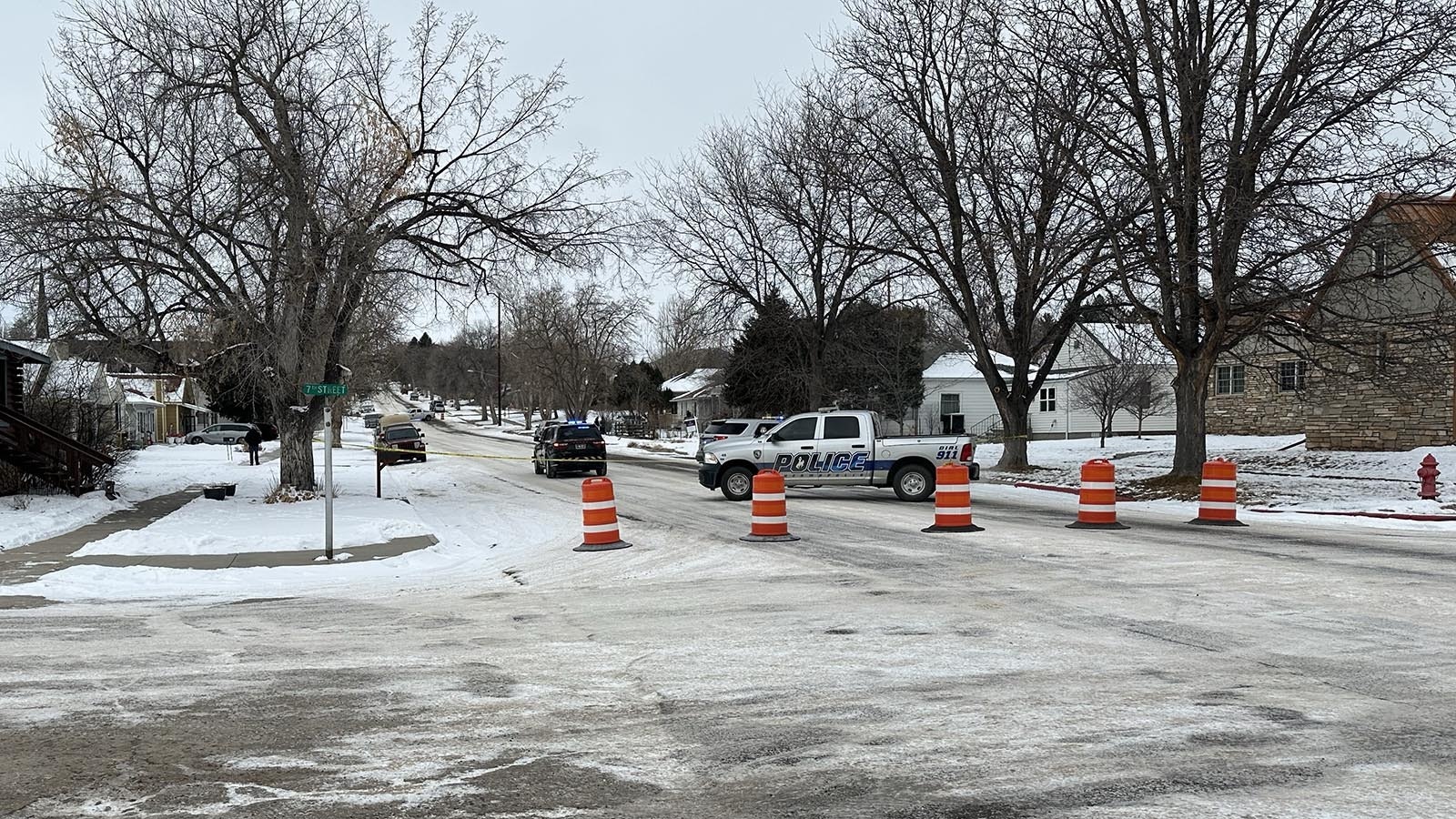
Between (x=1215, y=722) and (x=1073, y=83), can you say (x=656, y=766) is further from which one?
(x=1073, y=83)

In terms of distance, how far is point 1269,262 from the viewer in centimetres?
2227

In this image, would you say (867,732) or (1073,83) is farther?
(1073,83)


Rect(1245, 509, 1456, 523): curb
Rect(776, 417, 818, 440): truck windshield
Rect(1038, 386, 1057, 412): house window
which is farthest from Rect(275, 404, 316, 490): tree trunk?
Rect(1038, 386, 1057, 412): house window

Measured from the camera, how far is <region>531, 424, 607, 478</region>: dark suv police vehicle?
119 feet

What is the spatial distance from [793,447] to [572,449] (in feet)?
46.2

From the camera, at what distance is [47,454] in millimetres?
23203

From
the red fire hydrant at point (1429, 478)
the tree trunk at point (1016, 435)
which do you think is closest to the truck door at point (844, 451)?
the red fire hydrant at point (1429, 478)

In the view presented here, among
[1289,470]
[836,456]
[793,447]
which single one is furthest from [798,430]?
[1289,470]

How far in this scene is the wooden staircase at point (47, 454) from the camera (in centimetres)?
2258

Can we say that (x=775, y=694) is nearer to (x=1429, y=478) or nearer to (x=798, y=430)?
(x=798, y=430)

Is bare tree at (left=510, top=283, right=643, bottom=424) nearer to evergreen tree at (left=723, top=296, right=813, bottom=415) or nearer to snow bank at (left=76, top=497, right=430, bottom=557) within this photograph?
evergreen tree at (left=723, top=296, right=813, bottom=415)

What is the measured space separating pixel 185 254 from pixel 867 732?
66.5ft

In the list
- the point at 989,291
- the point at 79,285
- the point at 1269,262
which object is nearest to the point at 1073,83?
the point at 1269,262

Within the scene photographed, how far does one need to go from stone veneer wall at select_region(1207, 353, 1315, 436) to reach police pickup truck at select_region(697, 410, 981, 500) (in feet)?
76.1
